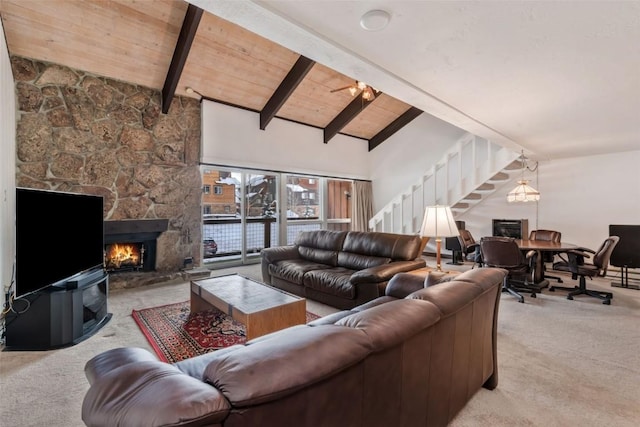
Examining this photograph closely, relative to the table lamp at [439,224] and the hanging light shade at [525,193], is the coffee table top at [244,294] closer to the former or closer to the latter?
the table lamp at [439,224]

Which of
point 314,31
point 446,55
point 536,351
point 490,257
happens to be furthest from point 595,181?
point 314,31

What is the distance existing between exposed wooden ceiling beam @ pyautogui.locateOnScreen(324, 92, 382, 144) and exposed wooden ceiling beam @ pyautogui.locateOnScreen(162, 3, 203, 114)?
369 cm

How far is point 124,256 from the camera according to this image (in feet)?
15.9

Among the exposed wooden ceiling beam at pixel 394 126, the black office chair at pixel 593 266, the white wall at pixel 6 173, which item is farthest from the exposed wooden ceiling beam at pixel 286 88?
the black office chair at pixel 593 266

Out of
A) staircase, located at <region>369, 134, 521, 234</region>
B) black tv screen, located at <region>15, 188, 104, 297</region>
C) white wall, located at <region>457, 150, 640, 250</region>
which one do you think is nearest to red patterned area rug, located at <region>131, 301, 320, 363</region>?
black tv screen, located at <region>15, 188, 104, 297</region>

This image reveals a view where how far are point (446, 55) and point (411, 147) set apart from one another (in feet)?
19.5

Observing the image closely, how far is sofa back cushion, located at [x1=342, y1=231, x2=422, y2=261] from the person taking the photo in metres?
3.87

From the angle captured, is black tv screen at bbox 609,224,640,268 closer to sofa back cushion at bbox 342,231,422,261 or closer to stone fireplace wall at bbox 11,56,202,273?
sofa back cushion at bbox 342,231,422,261

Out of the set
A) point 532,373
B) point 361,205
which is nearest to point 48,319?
point 532,373

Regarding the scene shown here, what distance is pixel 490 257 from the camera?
4203 mm

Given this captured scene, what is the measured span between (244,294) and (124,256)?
3.02 metres

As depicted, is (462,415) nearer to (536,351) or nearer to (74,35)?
(536,351)

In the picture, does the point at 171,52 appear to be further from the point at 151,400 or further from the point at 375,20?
the point at 151,400

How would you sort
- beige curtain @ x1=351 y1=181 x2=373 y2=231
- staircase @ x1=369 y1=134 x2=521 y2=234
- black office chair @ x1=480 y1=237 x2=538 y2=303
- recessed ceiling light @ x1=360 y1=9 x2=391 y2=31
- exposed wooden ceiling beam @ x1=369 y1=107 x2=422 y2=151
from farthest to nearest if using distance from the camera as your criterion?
beige curtain @ x1=351 y1=181 x2=373 y2=231, exposed wooden ceiling beam @ x1=369 y1=107 x2=422 y2=151, staircase @ x1=369 y1=134 x2=521 y2=234, black office chair @ x1=480 y1=237 x2=538 y2=303, recessed ceiling light @ x1=360 y1=9 x2=391 y2=31
